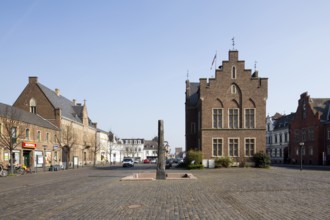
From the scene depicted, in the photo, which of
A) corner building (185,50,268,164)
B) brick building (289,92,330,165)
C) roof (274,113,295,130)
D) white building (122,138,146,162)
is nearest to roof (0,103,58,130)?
corner building (185,50,268,164)

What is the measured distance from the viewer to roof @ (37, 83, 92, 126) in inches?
2582

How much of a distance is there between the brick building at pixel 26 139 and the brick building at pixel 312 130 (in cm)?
4190

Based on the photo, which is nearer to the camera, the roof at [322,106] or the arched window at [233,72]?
the arched window at [233,72]

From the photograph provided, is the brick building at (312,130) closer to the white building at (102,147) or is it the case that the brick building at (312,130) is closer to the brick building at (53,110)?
the brick building at (53,110)

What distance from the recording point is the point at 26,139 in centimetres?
4959

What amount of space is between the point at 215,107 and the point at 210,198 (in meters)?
34.3

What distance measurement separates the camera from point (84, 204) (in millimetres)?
14461

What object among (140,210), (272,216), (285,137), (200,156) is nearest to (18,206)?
(140,210)

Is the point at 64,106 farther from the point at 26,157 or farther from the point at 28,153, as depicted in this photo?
the point at 26,157

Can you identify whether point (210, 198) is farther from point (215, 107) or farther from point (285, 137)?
point (285, 137)

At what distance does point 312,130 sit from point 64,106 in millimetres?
48918

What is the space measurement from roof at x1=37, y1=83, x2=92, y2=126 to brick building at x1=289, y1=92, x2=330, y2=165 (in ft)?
145

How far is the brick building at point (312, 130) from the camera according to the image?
63.8 metres

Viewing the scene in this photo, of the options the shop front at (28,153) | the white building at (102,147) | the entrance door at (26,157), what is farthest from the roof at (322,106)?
the white building at (102,147)
